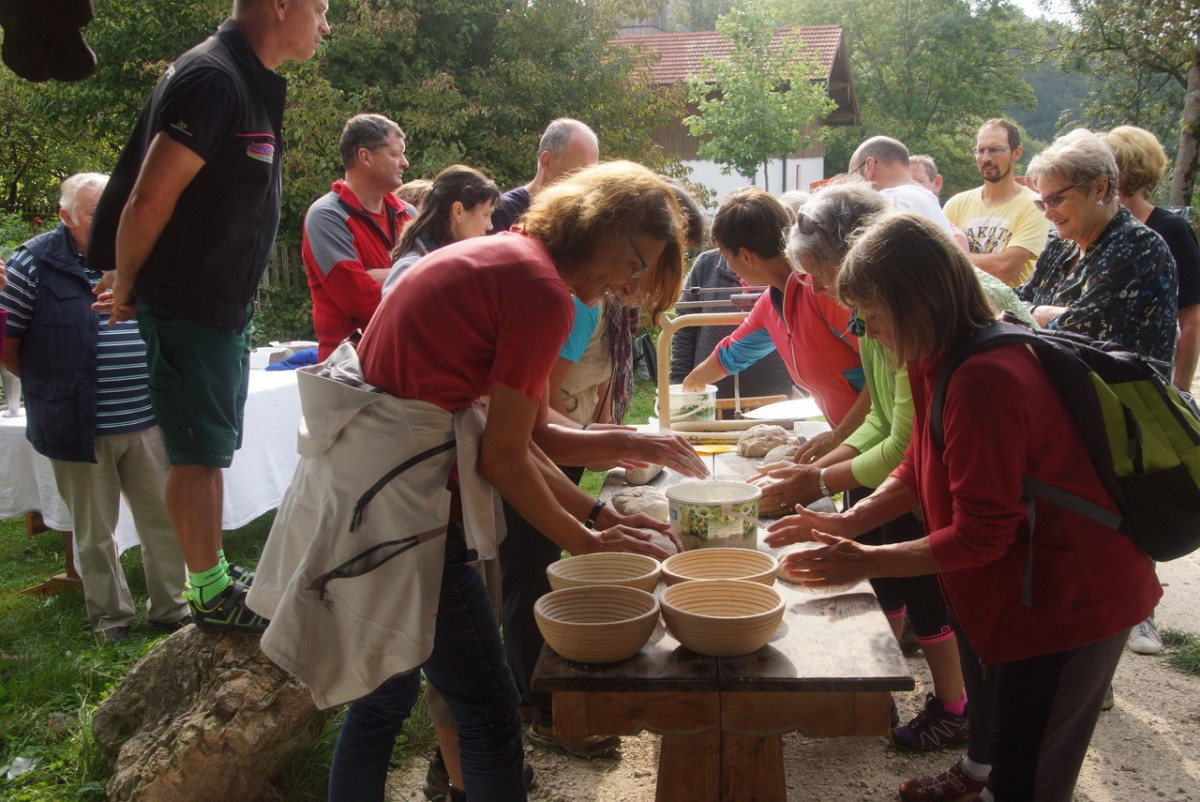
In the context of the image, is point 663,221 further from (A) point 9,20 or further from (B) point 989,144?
(B) point 989,144

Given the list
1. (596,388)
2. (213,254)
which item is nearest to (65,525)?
(213,254)

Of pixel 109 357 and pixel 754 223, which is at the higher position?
pixel 754 223

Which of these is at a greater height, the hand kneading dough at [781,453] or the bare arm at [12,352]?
the bare arm at [12,352]

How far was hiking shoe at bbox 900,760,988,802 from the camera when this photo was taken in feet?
8.14

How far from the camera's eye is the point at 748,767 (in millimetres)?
1994

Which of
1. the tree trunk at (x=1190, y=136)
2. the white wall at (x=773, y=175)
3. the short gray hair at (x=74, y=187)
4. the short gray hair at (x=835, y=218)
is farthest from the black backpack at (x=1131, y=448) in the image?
the white wall at (x=773, y=175)

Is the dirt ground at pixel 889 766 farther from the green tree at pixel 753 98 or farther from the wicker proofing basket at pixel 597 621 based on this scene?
the green tree at pixel 753 98

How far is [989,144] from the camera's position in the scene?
4.91 metres

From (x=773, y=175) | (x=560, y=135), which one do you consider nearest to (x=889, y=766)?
(x=560, y=135)

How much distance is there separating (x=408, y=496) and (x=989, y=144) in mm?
4370

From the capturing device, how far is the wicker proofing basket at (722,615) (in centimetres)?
163

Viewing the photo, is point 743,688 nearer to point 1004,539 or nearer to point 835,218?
point 1004,539

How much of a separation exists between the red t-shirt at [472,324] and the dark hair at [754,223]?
1.26 meters

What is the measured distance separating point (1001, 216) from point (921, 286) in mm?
3585
